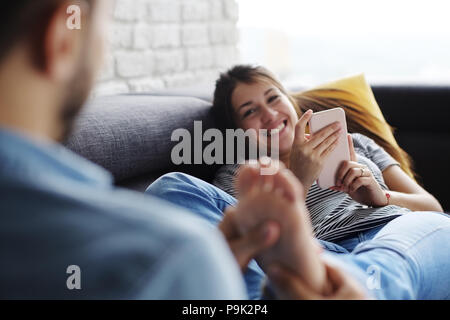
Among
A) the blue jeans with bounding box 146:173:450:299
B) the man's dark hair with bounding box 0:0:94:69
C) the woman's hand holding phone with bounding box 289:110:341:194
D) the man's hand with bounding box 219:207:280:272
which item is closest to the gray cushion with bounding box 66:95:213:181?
the blue jeans with bounding box 146:173:450:299

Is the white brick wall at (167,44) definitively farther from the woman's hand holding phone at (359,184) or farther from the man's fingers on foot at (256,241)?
the man's fingers on foot at (256,241)

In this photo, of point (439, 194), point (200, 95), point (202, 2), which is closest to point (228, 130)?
point (200, 95)

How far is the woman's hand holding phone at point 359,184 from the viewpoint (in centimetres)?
126

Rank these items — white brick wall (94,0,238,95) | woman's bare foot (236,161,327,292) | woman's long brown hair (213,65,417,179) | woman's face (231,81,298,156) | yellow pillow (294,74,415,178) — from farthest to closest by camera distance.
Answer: white brick wall (94,0,238,95) → yellow pillow (294,74,415,178) → woman's long brown hair (213,65,417,179) → woman's face (231,81,298,156) → woman's bare foot (236,161,327,292)

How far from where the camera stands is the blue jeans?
814mm

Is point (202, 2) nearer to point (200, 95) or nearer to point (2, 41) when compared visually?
point (200, 95)

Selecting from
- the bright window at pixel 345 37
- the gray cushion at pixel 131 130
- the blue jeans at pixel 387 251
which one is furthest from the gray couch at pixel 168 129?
the bright window at pixel 345 37

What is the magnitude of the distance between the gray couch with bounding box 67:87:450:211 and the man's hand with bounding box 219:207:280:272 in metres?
0.66

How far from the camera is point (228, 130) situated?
5.18 ft

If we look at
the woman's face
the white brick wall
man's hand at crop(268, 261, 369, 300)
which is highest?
the white brick wall

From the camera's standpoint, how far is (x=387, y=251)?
0.90 meters

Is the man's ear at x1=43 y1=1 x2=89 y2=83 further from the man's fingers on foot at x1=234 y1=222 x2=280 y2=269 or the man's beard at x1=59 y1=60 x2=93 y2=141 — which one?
the man's fingers on foot at x1=234 y1=222 x2=280 y2=269

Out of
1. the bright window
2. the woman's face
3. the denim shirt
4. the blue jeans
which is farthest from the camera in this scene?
the bright window
